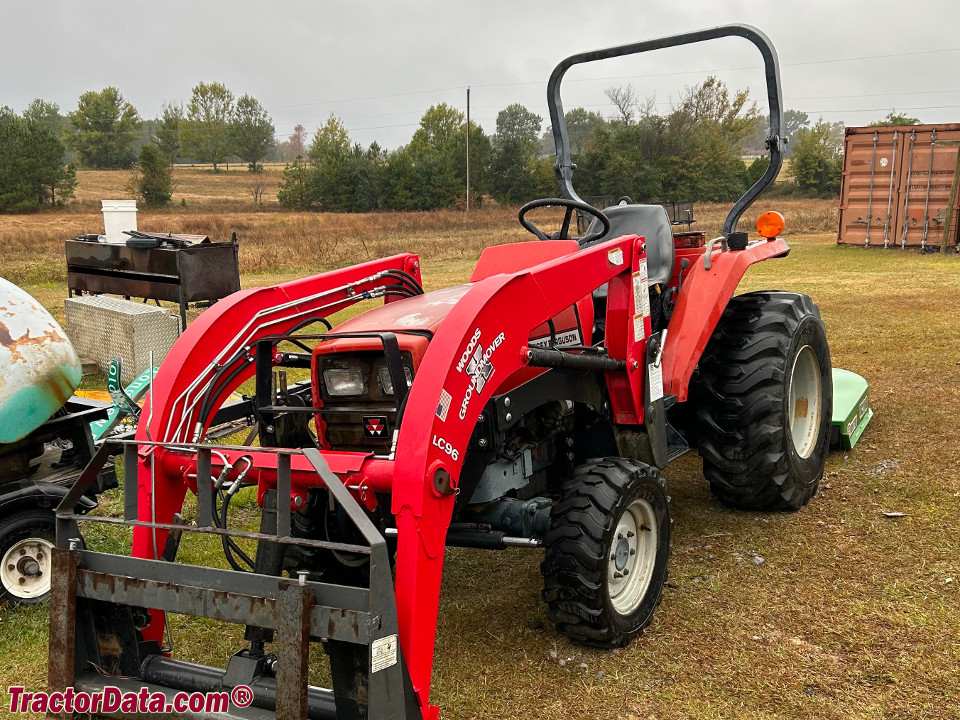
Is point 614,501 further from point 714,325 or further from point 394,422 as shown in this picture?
point 714,325

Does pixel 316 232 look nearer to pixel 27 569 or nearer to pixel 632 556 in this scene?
pixel 27 569

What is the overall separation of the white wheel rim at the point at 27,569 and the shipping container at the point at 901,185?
17.7 meters

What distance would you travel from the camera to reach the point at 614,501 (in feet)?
10.7

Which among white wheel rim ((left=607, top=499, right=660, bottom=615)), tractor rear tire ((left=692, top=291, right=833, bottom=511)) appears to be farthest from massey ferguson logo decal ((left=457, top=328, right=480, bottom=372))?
tractor rear tire ((left=692, top=291, right=833, bottom=511))

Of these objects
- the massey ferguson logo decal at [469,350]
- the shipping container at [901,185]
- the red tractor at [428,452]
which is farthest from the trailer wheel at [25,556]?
the shipping container at [901,185]

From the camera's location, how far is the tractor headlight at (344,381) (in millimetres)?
3295

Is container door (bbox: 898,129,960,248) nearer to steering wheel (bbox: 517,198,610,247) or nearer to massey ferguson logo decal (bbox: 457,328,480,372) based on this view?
steering wheel (bbox: 517,198,610,247)

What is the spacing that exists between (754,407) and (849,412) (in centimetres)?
155

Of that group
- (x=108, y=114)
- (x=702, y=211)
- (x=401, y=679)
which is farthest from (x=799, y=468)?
(x=108, y=114)

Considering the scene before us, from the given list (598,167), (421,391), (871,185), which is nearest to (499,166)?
(598,167)

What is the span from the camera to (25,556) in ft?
12.9

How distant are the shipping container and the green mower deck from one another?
526 inches

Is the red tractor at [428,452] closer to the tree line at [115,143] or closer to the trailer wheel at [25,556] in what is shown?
the trailer wheel at [25,556]

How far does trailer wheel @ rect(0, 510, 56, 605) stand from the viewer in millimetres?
3852
